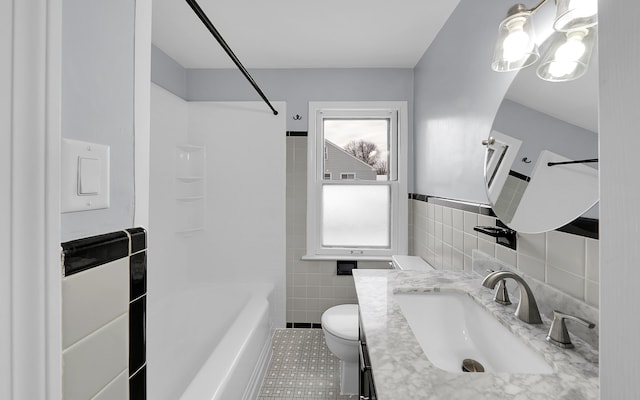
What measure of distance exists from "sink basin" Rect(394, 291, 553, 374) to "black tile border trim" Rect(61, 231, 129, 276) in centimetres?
100

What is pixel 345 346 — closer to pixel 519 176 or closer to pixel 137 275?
pixel 519 176

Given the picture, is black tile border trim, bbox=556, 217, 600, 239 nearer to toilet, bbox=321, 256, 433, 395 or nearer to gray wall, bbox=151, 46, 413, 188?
toilet, bbox=321, 256, 433, 395

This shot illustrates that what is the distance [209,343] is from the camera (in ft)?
8.03

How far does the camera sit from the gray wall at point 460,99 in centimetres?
152

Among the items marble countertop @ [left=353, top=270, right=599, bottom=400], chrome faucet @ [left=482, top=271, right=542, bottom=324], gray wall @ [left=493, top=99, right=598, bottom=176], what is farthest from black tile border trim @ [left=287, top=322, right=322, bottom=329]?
gray wall @ [left=493, top=99, right=598, bottom=176]

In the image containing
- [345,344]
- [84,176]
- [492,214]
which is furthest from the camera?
[345,344]

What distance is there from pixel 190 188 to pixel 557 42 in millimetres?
2652

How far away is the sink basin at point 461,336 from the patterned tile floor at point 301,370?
1.00m

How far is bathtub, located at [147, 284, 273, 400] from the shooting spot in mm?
1499

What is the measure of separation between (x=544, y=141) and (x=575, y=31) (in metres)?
0.32

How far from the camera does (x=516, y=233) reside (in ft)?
4.12

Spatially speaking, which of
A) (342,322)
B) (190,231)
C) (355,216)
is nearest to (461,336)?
(342,322)
